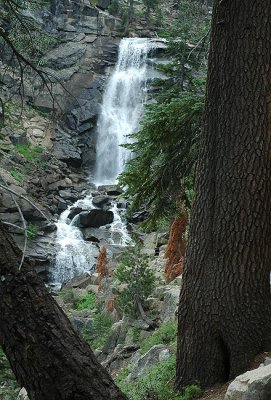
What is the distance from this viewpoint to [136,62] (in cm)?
3431

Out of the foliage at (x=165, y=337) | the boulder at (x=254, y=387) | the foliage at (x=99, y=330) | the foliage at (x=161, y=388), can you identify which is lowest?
the foliage at (x=99, y=330)

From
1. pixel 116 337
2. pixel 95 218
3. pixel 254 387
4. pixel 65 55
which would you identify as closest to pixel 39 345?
pixel 254 387

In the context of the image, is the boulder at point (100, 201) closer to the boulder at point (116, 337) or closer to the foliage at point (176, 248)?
the foliage at point (176, 248)

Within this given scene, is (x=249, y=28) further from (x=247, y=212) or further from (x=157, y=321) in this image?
(x=157, y=321)

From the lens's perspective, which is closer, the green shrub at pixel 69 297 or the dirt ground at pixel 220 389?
the dirt ground at pixel 220 389

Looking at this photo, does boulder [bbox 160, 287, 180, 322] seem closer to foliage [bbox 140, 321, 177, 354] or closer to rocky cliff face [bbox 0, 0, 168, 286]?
foliage [bbox 140, 321, 177, 354]

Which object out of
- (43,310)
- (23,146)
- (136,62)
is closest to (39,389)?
(43,310)

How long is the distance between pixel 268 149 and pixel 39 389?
2754mm

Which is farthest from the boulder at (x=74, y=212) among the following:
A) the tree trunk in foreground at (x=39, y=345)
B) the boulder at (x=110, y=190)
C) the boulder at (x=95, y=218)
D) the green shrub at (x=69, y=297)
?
the tree trunk in foreground at (x=39, y=345)

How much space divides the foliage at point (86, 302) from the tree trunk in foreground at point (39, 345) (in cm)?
1244

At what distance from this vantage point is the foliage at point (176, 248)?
9.80 m

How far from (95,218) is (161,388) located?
19023 millimetres

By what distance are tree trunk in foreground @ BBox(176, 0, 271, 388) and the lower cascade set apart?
15.4 metres

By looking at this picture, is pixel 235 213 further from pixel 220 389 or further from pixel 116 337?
pixel 116 337
